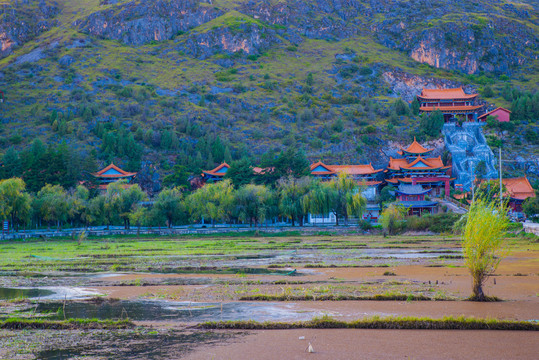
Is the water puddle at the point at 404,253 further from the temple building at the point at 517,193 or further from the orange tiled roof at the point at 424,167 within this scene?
the orange tiled roof at the point at 424,167

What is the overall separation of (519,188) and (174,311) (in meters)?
58.7

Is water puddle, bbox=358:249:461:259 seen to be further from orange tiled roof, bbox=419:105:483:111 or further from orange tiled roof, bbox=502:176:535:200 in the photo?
orange tiled roof, bbox=419:105:483:111

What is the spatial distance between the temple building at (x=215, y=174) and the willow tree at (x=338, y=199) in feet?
69.4

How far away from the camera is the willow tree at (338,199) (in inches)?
2125

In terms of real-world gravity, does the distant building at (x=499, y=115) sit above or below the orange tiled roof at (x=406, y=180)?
above

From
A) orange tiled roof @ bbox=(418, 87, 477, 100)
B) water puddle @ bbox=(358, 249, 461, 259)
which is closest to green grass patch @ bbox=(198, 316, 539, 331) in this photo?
water puddle @ bbox=(358, 249, 461, 259)

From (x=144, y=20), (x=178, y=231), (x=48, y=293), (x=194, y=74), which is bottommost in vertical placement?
(x=178, y=231)

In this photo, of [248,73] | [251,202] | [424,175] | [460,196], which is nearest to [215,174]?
[251,202]

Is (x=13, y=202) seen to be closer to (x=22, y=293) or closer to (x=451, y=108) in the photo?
(x=22, y=293)

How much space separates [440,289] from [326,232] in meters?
33.2

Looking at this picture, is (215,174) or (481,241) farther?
(215,174)

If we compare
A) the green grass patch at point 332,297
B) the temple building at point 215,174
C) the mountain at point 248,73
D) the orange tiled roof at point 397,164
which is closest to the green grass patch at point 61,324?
the green grass patch at point 332,297

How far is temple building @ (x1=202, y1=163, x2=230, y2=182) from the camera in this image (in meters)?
73.0

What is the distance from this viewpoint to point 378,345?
38.4 ft
